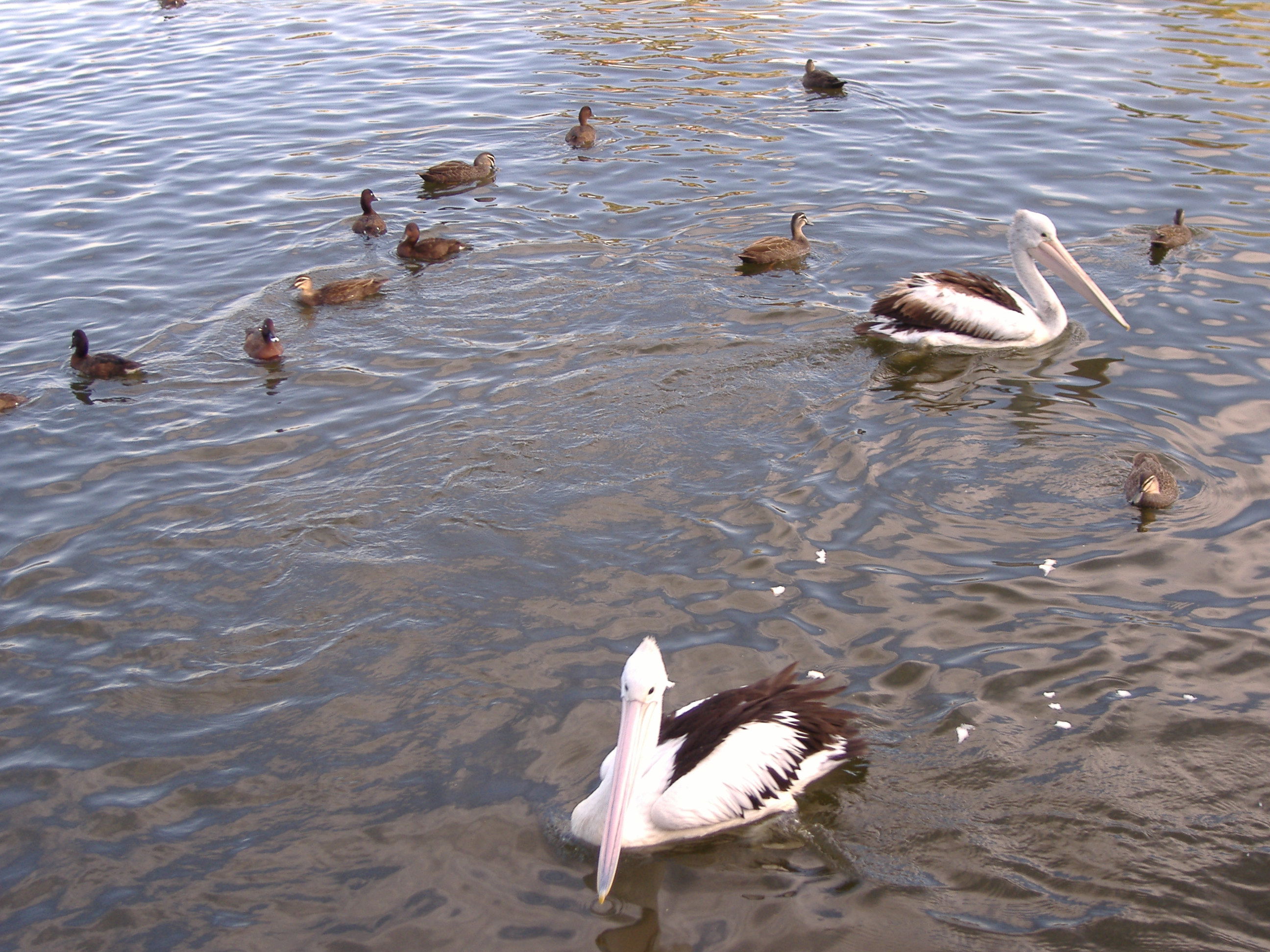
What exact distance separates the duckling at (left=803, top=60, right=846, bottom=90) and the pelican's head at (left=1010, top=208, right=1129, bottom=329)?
18.7 feet

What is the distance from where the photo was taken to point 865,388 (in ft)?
26.8

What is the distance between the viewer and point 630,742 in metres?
4.39

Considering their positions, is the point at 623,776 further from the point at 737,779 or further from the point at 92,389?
the point at 92,389

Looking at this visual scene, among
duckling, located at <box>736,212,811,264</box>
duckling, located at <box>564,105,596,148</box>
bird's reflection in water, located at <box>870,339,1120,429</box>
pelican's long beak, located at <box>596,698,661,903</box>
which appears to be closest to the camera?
pelican's long beak, located at <box>596,698,661,903</box>

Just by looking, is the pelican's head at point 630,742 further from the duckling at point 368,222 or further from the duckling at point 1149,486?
the duckling at point 368,222

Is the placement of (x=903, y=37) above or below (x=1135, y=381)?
above

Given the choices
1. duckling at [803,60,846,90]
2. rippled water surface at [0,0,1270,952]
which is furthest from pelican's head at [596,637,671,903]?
duckling at [803,60,846,90]

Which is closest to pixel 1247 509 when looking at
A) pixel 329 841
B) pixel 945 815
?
pixel 945 815

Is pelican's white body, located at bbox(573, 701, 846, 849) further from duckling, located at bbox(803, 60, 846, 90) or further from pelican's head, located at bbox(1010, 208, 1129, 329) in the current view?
duckling, located at bbox(803, 60, 846, 90)

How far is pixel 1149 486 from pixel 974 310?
2.48 meters

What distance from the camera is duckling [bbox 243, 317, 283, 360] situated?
8734mm

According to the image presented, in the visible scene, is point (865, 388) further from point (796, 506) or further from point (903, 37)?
point (903, 37)

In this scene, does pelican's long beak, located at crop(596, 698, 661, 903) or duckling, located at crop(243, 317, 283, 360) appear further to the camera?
duckling, located at crop(243, 317, 283, 360)

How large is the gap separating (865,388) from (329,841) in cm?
506
